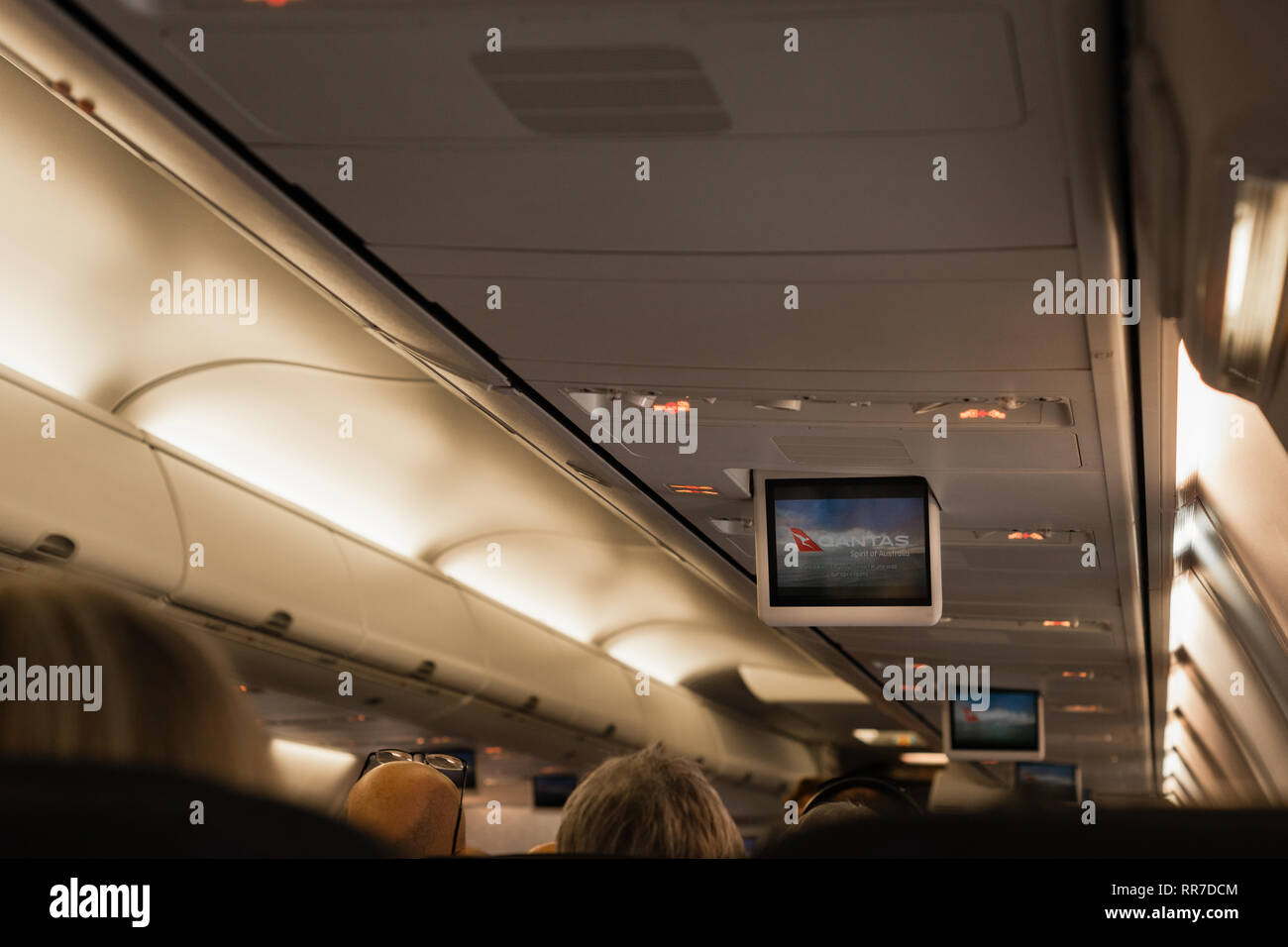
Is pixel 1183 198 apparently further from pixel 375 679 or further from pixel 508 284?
pixel 375 679

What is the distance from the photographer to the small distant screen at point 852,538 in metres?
6.83

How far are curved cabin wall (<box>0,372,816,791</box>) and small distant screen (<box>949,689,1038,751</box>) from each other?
4.01 m

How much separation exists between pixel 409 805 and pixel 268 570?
504cm

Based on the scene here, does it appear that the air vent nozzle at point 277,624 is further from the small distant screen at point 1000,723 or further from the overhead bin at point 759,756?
the overhead bin at point 759,756

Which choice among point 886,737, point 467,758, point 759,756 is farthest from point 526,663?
point 886,737

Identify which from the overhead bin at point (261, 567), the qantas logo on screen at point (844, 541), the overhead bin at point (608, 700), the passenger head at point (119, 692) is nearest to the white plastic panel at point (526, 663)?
the overhead bin at point (608, 700)

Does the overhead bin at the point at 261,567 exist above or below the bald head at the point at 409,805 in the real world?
above

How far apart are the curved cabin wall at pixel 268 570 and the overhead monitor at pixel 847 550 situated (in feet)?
9.57

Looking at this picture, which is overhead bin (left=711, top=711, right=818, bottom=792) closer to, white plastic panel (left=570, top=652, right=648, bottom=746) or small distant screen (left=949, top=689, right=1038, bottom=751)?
white plastic panel (left=570, top=652, right=648, bottom=746)

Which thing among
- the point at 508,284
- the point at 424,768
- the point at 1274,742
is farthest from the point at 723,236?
the point at 1274,742

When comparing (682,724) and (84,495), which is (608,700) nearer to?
(682,724)

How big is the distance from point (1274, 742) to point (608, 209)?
1181 cm

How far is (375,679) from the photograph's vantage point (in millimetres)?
9625

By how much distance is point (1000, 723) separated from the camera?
1496 centimetres
